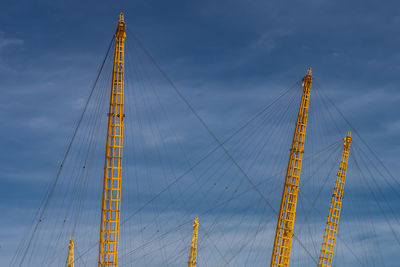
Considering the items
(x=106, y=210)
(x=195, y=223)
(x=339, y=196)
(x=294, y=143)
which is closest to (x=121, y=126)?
(x=106, y=210)

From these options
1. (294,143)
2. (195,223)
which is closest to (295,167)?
(294,143)

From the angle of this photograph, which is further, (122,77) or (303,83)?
(303,83)

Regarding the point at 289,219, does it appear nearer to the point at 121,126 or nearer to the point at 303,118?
the point at 303,118

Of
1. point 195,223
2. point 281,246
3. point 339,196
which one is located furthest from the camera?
point 339,196

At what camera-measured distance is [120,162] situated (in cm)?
11612

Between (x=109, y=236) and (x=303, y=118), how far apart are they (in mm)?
45365

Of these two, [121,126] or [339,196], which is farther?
[339,196]

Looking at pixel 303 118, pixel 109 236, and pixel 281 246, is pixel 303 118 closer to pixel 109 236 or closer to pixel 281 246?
pixel 281 246

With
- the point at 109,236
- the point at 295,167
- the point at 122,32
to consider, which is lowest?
the point at 109,236

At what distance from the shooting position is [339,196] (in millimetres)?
174875

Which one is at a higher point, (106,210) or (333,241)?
(333,241)

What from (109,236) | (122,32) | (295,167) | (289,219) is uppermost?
(122,32)

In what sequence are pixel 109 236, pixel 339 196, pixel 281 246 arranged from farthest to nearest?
1. pixel 339 196
2. pixel 281 246
3. pixel 109 236

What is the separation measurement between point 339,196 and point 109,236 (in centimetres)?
7498
